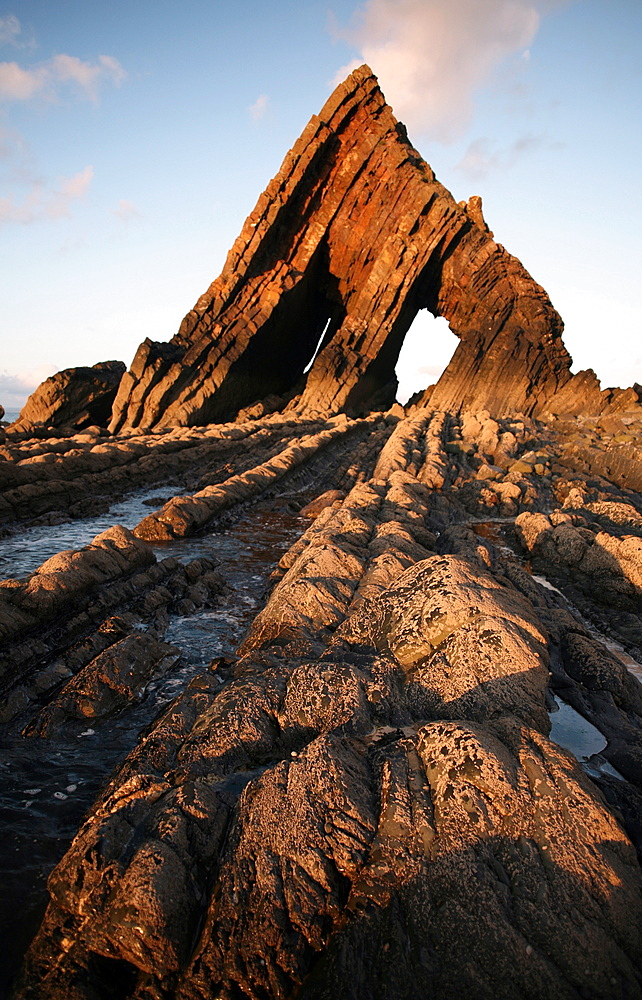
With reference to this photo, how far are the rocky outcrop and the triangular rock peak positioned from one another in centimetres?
274

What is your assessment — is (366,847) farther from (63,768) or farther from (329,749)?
(63,768)

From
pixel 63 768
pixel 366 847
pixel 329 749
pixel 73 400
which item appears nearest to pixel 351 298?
pixel 73 400

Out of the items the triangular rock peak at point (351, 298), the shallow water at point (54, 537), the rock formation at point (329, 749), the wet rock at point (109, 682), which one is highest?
the triangular rock peak at point (351, 298)

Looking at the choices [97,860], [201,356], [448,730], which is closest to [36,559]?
[97,860]

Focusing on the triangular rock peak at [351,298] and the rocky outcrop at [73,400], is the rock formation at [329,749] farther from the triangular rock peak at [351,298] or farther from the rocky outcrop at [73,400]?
the triangular rock peak at [351,298]

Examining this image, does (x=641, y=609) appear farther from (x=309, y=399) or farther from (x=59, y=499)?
(x=309, y=399)

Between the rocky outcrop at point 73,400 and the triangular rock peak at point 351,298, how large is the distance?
8.99ft

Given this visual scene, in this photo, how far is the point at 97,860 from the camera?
3150mm

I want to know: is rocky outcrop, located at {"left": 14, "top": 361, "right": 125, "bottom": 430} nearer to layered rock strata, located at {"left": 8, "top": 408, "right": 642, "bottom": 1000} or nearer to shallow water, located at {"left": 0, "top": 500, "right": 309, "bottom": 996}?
shallow water, located at {"left": 0, "top": 500, "right": 309, "bottom": 996}

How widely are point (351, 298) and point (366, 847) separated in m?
38.3

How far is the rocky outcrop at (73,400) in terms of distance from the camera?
2906 centimetres

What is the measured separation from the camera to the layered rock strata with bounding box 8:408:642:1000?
267 centimetres

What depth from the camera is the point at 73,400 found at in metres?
30.2

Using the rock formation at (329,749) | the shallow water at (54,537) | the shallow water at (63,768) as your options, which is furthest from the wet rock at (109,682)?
the shallow water at (54,537)
